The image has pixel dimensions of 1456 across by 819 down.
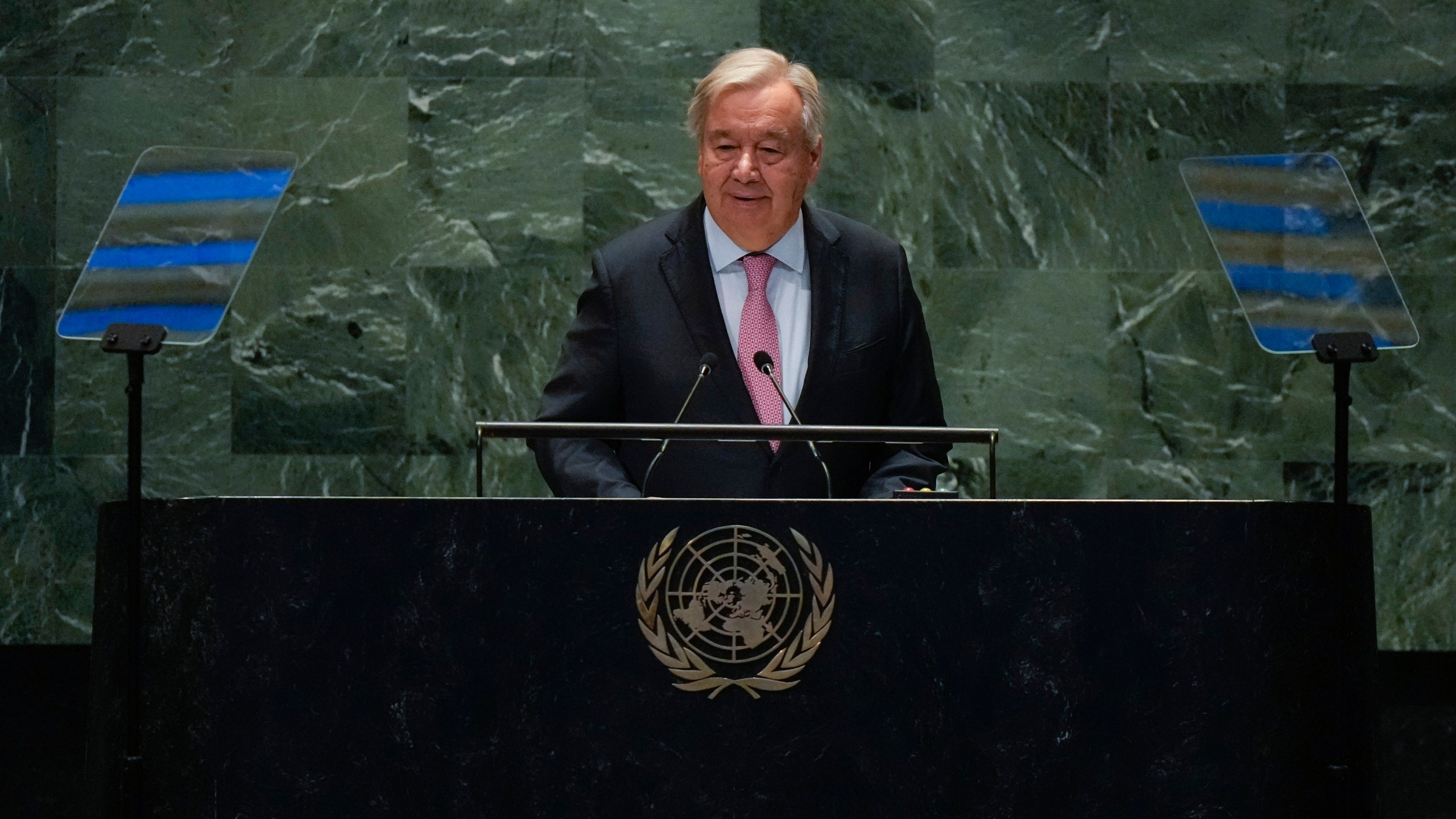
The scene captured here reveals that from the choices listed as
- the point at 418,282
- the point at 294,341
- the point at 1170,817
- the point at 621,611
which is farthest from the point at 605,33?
the point at 1170,817

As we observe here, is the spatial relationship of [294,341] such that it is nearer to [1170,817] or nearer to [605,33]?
[605,33]

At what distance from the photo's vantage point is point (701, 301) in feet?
10.3

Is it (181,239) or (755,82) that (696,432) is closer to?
(755,82)

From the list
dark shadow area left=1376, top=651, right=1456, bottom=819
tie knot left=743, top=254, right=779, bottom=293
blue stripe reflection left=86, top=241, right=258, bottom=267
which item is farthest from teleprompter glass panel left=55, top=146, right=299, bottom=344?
dark shadow area left=1376, top=651, right=1456, bottom=819

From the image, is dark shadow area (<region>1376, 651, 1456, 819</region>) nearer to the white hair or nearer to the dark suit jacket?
the dark suit jacket

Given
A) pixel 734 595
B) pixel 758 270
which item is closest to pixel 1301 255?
pixel 758 270

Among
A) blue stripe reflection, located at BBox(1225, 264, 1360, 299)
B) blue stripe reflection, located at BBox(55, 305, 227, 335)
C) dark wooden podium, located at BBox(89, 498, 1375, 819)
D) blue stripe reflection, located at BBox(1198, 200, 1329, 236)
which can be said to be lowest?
dark wooden podium, located at BBox(89, 498, 1375, 819)

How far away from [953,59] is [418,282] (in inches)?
73.2

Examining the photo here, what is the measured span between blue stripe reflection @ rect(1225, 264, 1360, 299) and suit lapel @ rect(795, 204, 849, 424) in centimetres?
84

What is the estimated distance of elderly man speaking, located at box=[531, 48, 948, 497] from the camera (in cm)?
302

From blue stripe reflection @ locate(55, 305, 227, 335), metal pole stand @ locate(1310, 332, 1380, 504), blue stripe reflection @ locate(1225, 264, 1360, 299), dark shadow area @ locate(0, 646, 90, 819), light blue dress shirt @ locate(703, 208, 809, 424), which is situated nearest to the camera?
metal pole stand @ locate(1310, 332, 1380, 504)

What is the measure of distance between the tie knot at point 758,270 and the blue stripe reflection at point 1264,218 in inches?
37.9

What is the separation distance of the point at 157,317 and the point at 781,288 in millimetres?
1246

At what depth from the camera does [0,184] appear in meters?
4.85
